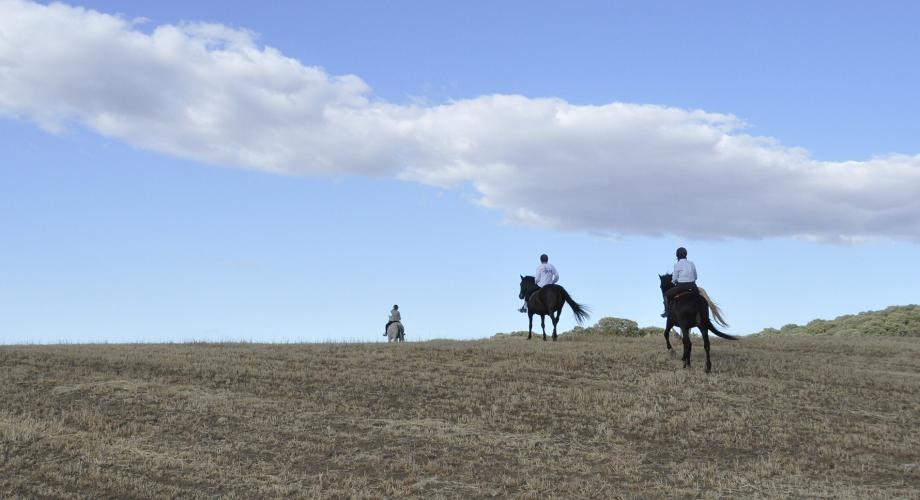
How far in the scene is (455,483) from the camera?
14.1m

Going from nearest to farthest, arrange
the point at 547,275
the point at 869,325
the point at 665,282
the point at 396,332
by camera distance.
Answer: the point at 665,282 → the point at 547,275 → the point at 396,332 → the point at 869,325

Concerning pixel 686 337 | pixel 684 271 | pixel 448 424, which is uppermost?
pixel 684 271

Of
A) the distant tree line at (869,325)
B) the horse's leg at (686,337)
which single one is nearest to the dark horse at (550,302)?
the horse's leg at (686,337)

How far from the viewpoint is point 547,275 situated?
2994cm

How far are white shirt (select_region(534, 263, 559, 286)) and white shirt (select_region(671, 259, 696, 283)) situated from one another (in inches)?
293

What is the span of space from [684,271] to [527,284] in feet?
29.1

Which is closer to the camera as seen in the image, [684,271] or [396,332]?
[684,271]

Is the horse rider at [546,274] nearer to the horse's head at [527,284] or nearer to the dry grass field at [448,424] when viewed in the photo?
the horse's head at [527,284]

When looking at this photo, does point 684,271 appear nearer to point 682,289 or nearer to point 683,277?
point 683,277

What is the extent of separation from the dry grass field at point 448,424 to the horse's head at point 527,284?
15.7 feet

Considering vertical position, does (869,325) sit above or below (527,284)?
below

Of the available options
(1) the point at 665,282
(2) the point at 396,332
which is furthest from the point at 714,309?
(2) the point at 396,332

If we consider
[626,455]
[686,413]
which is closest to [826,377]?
[686,413]

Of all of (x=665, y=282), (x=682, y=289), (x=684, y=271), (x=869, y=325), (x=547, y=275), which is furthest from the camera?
(x=869, y=325)
